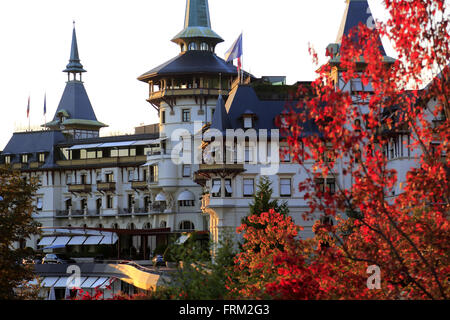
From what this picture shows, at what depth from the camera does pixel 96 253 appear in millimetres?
106750

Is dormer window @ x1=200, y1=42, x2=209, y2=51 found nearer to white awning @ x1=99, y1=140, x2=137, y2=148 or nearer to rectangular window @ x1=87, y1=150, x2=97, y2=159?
white awning @ x1=99, y1=140, x2=137, y2=148

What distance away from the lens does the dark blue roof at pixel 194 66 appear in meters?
102

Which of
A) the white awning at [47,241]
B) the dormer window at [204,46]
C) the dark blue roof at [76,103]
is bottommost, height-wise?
the white awning at [47,241]

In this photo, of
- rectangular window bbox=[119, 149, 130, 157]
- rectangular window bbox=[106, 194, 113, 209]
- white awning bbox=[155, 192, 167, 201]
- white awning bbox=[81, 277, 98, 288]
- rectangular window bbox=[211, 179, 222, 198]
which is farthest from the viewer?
rectangular window bbox=[106, 194, 113, 209]

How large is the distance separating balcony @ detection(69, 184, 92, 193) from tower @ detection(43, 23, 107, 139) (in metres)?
14.1

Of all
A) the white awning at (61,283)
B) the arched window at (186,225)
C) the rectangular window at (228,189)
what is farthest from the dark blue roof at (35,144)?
the rectangular window at (228,189)

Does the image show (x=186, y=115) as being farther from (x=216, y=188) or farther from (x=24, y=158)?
(x=24, y=158)

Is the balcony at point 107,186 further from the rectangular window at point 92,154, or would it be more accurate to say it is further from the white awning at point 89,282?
the white awning at point 89,282

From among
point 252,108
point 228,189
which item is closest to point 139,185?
point 252,108

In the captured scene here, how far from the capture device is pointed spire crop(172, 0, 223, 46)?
352 ft

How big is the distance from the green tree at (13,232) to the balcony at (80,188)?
72.1 m

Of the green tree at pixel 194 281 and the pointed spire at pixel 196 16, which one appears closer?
the green tree at pixel 194 281

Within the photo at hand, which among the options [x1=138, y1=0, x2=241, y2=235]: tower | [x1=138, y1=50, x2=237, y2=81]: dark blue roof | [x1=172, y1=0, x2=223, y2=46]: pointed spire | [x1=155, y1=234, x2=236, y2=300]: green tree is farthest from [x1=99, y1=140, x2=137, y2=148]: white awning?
[x1=155, y1=234, x2=236, y2=300]: green tree
